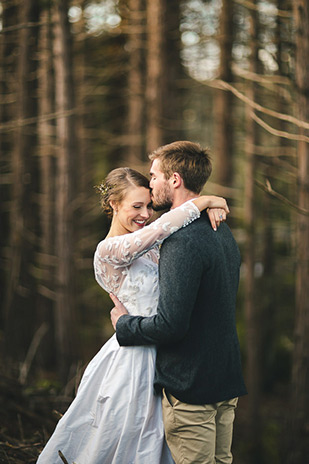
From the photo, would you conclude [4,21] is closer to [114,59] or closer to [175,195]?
[114,59]

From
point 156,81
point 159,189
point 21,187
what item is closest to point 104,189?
point 159,189

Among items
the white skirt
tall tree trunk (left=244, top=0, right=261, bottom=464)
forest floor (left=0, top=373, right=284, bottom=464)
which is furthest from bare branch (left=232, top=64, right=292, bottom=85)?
forest floor (left=0, top=373, right=284, bottom=464)

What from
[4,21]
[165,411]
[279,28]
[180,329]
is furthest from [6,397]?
[279,28]

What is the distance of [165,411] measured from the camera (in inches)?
121

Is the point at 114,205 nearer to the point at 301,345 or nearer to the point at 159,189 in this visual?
the point at 159,189

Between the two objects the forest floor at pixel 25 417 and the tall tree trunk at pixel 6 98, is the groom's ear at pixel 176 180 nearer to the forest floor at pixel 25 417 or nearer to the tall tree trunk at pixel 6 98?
the forest floor at pixel 25 417

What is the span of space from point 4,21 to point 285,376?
30.4ft

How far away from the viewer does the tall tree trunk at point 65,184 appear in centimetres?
813

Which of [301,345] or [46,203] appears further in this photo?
[46,203]

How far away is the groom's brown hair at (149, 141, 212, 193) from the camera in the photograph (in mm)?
3018

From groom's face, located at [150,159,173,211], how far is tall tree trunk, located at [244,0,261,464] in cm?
601

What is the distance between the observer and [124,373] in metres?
3.14

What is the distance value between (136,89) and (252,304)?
19.5ft

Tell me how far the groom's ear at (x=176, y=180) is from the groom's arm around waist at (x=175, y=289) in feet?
1.05
